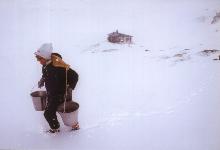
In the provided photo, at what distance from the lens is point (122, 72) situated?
3.92 metres

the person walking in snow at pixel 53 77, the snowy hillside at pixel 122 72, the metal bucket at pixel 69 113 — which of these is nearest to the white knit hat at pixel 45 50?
the person walking in snow at pixel 53 77

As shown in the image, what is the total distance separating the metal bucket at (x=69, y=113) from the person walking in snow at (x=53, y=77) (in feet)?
0.26

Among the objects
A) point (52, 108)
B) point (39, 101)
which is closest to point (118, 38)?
point (39, 101)

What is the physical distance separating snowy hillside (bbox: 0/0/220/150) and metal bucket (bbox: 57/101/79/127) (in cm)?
17

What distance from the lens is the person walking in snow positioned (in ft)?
8.76

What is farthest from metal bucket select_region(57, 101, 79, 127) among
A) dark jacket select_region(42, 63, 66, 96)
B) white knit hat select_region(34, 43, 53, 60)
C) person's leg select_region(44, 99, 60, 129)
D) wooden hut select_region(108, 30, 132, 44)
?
wooden hut select_region(108, 30, 132, 44)

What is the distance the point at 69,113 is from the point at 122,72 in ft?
4.57

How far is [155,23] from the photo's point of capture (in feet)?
13.2

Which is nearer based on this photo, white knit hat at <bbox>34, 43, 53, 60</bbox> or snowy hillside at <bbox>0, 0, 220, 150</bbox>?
white knit hat at <bbox>34, 43, 53, 60</bbox>

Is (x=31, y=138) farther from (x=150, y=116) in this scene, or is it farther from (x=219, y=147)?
(x=219, y=147)

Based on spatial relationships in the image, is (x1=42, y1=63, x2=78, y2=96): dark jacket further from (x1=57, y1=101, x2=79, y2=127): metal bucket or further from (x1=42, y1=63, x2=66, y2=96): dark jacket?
(x1=57, y1=101, x2=79, y2=127): metal bucket

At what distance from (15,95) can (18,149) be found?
2.90 ft

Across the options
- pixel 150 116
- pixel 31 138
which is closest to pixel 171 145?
pixel 150 116

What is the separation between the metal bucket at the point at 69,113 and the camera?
271 cm
